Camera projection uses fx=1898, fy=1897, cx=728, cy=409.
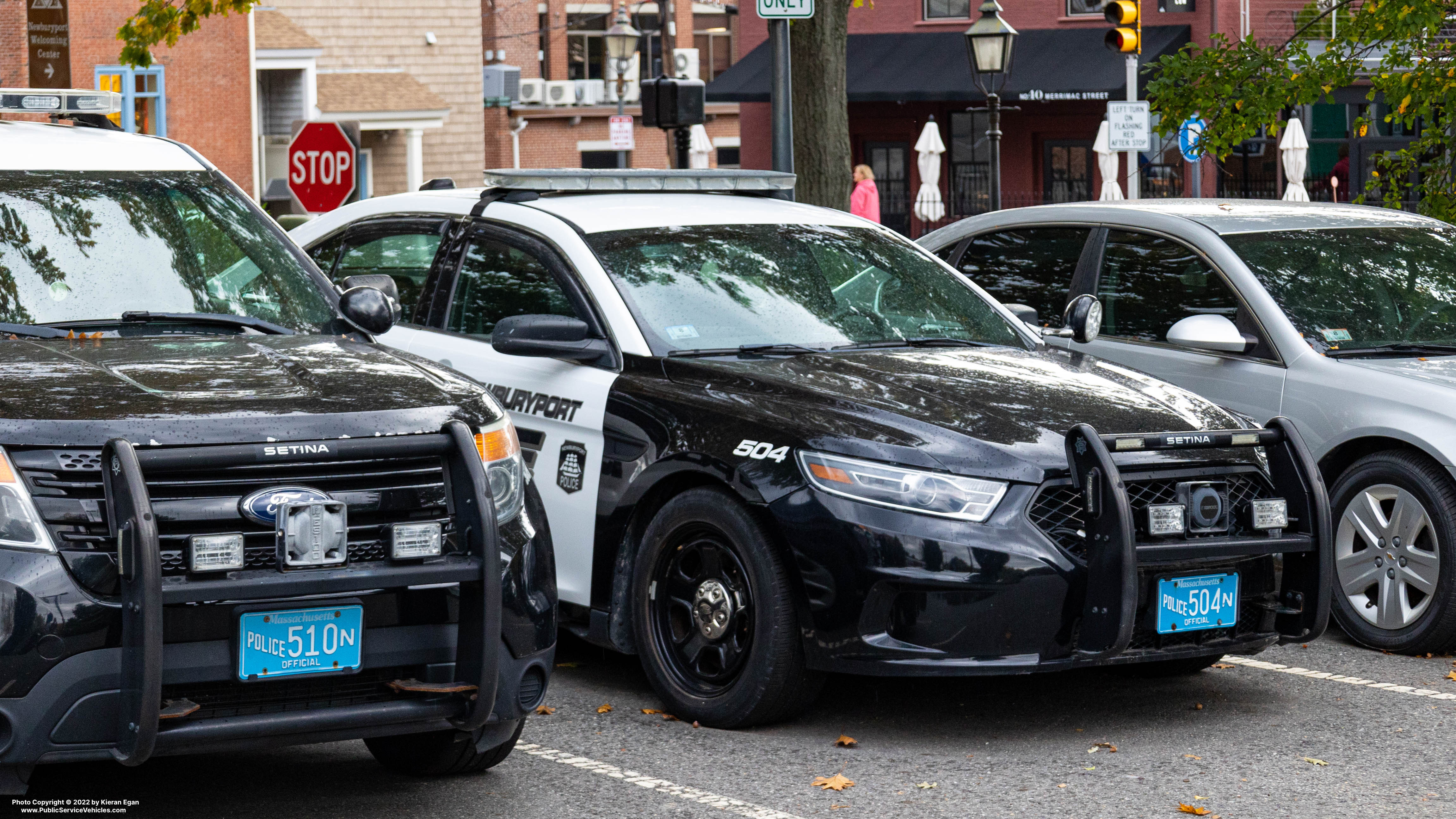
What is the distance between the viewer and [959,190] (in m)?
36.3

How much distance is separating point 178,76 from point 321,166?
2189cm

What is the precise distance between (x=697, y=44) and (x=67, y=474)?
55933 mm

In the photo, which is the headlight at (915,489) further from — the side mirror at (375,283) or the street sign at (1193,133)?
Answer: the street sign at (1193,133)

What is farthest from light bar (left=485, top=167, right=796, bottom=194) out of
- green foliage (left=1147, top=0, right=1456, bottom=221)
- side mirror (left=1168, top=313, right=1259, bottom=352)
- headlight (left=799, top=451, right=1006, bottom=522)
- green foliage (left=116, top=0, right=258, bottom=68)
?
green foliage (left=116, top=0, right=258, bottom=68)

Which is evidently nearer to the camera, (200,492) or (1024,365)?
(200,492)

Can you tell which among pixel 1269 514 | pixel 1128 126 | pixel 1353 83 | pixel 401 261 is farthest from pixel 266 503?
pixel 1128 126

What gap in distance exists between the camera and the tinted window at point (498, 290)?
7.16 meters

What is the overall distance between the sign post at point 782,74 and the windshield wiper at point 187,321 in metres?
5.92

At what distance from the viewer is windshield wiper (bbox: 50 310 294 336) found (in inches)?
217

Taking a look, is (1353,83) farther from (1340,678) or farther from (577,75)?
(577,75)

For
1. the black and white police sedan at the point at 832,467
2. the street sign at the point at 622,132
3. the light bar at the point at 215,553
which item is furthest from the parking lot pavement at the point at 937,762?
the street sign at the point at 622,132

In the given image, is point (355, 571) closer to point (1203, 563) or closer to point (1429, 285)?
point (1203, 563)

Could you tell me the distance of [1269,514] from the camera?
20.2 ft

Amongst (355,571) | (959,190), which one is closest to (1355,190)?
(959,190)
